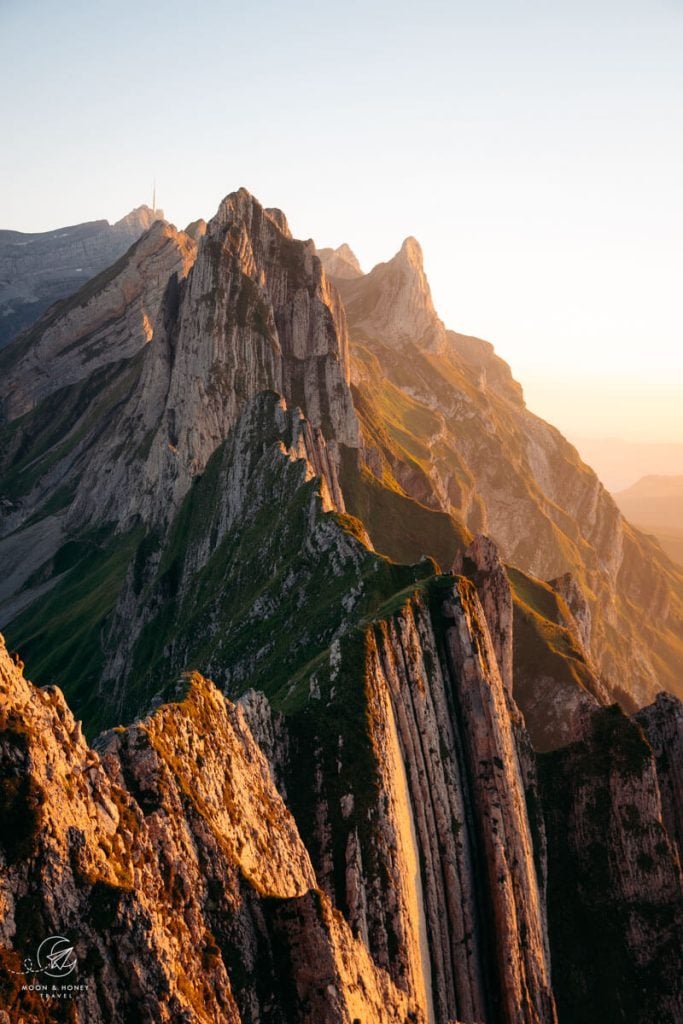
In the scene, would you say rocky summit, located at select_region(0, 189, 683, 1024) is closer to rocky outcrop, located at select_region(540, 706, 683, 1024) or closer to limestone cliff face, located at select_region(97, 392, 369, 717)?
rocky outcrop, located at select_region(540, 706, 683, 1024)

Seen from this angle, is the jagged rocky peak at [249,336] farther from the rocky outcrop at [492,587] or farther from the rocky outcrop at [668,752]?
the rocky outcrop at [668,752]

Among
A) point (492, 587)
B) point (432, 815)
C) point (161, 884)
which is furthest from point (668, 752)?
point (161, 884)

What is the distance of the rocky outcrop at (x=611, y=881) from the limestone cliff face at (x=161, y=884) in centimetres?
2990

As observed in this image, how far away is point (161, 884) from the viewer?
3031 centimetres

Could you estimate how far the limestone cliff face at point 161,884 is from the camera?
25250 mm

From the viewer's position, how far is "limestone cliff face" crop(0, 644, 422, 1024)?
25250mm

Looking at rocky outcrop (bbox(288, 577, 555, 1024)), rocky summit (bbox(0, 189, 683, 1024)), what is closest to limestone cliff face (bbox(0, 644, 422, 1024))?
rocky summit (bbox(0, 189, 683, 1024))

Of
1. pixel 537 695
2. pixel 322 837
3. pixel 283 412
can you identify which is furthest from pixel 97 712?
pixel 322 837

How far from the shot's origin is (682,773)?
80250mm

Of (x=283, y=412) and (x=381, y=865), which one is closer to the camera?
(x=381, y=865)

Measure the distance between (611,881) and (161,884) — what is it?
2082 inches

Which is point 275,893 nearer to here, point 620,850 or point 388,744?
point 388,744

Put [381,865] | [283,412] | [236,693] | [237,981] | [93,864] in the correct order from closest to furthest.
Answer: [93,864] < [237,981] < [381,865] < [236,693] < [283,412]

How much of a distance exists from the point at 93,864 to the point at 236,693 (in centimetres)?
4994
